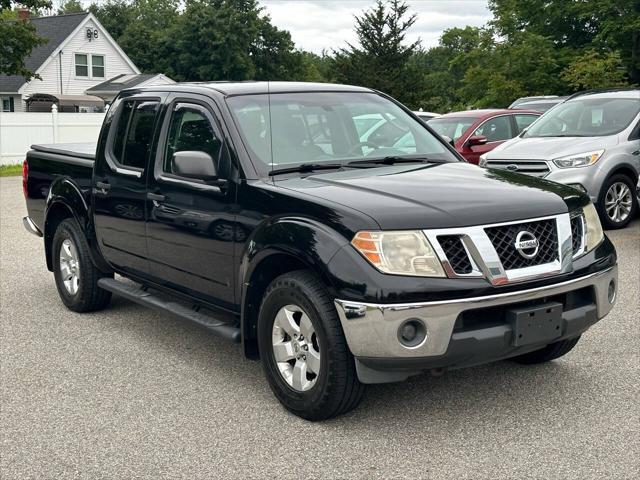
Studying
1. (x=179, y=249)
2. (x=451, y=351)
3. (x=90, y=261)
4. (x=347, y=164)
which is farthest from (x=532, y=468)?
(x=90, y=261)

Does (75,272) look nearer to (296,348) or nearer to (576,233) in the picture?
(296,348)

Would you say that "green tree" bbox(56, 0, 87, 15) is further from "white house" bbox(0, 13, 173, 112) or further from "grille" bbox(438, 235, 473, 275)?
"grille" bbox(438, 235, 473, 275)

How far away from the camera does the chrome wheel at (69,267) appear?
707 cm

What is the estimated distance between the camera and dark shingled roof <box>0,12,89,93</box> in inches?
2027

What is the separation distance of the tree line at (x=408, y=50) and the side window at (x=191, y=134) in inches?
1143

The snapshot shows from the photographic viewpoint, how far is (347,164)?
5285 millimetres

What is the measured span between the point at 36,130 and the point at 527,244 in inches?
974

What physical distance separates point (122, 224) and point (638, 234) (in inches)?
275

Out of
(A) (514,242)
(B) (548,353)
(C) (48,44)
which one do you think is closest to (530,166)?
(B) (548,353)

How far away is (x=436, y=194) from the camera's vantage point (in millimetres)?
4465

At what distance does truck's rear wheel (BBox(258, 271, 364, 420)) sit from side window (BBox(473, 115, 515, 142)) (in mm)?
10543

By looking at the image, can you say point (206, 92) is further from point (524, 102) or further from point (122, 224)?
point (524, 102)

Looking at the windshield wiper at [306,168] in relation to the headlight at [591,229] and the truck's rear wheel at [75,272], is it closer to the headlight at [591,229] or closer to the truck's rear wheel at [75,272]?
the headlight at [591,229]

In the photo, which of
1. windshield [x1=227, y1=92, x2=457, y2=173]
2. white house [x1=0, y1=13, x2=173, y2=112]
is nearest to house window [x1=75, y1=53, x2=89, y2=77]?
white house [x1=0, y1=13, x2=173, y2=112]
